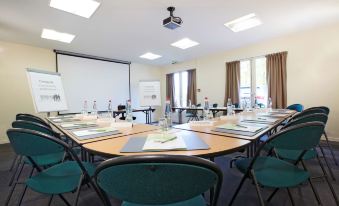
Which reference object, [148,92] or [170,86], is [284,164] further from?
[170,86]

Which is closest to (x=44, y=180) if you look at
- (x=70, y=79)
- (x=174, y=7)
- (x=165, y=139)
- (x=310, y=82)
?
(x=165, y=139)

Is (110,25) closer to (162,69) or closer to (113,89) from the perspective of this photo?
(113,89)

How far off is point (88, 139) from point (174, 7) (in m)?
2.73

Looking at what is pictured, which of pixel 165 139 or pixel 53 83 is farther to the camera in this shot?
pixel 53 83

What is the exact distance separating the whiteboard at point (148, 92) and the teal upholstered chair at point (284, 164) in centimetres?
533

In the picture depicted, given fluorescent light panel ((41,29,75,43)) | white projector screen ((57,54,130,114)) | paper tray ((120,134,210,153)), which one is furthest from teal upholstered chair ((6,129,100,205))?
white projector screen ((57,54,130,114))

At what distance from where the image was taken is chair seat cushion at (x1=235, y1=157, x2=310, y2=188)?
3.90 ft

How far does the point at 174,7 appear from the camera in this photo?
3.07 m

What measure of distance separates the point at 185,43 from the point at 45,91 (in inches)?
149

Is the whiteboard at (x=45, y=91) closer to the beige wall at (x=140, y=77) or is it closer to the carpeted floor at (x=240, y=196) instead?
the carpeted floor at (x=240, y=196)

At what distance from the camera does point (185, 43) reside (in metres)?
5.17

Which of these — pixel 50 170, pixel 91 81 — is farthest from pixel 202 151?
pixel 91 81

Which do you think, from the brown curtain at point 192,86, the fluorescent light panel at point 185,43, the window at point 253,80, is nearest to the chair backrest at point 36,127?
the fluorescent light panel at point 185,43

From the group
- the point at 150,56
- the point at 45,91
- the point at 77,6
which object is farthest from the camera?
the point at 150,56
